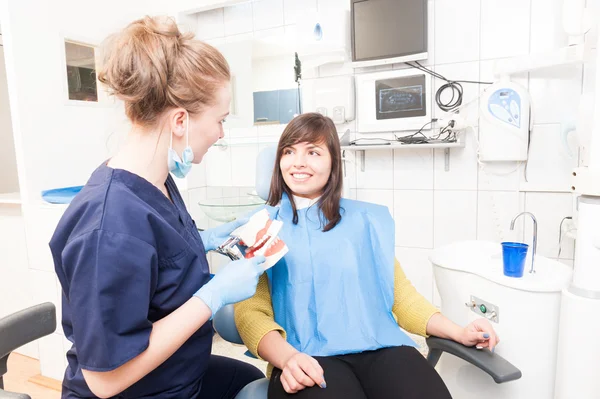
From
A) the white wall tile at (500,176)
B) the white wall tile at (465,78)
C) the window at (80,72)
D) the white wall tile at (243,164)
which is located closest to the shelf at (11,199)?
the window at (80,72)

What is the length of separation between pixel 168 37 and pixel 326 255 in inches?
32.6

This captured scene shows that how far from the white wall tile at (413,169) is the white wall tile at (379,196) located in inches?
2.9

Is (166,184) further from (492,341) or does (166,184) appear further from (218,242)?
(492,341)

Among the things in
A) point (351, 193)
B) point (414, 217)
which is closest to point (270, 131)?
point (351, 193)

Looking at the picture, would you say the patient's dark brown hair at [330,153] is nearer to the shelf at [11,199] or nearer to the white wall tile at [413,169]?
the white wall tile at [413,169]

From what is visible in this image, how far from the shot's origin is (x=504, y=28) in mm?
2314

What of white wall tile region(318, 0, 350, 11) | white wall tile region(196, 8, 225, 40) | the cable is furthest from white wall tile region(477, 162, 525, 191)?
white wall tile region(196, 8, 225, 40)

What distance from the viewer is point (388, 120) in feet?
8.57

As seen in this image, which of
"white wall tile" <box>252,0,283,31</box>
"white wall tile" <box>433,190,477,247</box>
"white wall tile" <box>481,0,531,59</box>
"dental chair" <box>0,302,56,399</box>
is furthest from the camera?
"white wall tile" <box>252,0,283,31</box>

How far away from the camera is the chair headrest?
1.55 metres

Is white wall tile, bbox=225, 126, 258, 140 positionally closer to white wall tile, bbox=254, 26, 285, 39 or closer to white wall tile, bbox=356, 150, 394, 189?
white wall tile, bbox=254, 26, 285, 39

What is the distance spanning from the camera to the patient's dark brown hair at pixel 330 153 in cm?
149

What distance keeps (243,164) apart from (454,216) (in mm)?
1538

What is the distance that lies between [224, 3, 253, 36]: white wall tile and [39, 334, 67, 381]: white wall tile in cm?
227
